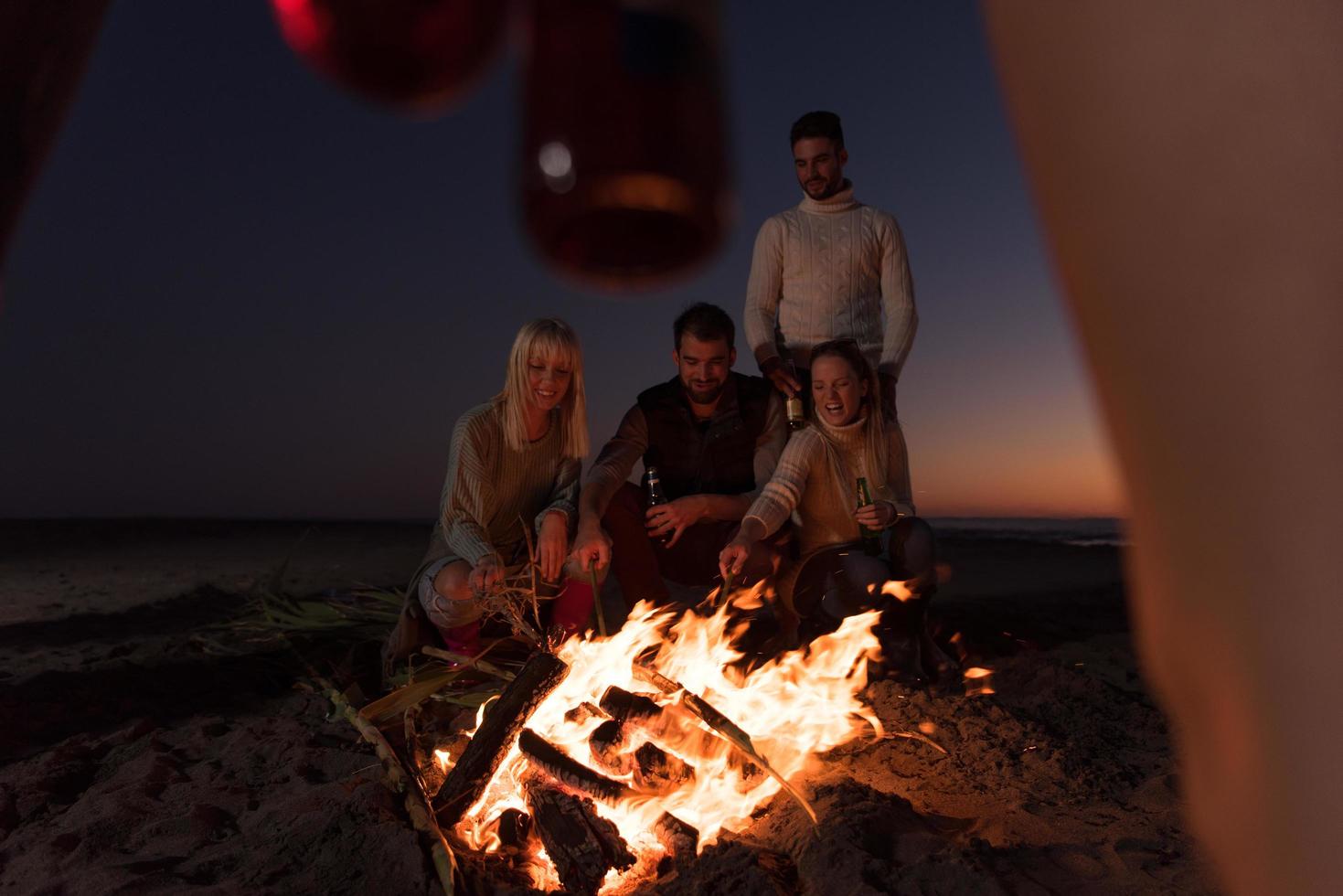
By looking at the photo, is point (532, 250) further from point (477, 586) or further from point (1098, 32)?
point (477, 586)

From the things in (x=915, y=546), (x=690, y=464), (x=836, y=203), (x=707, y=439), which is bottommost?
(x=915, y=546)

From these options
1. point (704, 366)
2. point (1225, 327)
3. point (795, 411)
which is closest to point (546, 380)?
point (704, 366)

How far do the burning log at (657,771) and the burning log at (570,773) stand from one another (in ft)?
0.30

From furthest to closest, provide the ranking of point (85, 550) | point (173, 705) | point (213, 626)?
point (85, 550) → point (213, 626) → point (173, 705)

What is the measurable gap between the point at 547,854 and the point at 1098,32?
2.24m

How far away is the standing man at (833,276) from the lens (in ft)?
13.2

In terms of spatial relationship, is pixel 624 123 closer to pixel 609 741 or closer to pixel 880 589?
pixel 609 741

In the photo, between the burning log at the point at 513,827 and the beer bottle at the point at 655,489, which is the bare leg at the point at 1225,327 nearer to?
the burning log at the point at 513,827

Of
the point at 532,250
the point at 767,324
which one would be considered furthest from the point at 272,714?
the point at 532,250

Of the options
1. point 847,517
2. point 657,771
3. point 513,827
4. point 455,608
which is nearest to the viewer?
point 513,827

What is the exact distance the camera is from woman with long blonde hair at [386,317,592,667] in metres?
3.56

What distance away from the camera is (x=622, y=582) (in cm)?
398

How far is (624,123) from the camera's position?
34 cm

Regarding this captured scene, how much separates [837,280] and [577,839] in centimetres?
300
